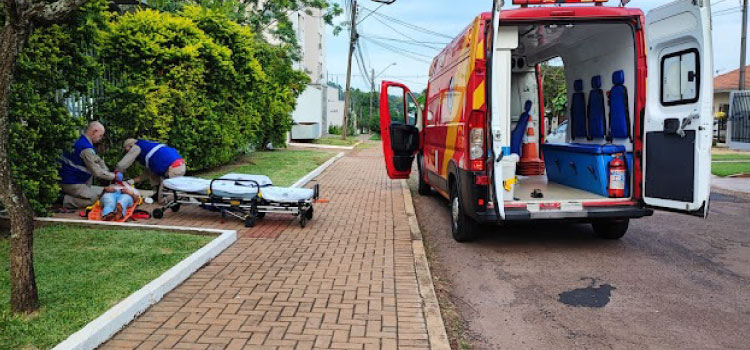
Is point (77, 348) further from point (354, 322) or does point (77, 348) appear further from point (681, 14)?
point (681, 14)

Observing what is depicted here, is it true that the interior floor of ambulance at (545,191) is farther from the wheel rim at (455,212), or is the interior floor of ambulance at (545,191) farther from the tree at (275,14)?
the tree at (275,14)

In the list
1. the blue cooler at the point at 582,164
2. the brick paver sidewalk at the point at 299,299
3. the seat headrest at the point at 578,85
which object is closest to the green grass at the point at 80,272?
the brick paver sidewalk at the point at 299,299

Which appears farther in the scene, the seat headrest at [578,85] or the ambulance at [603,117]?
the seat headrest at [578,85]

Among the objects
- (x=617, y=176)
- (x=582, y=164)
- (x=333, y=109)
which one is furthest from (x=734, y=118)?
(x=333, y=109)

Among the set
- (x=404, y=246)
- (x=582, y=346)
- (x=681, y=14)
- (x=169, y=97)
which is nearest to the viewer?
(x=582, y=346)

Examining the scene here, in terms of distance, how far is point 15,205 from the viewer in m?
3.95

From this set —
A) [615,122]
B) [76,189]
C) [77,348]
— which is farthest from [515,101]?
[77,348]

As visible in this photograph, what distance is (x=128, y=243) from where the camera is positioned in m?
6.23

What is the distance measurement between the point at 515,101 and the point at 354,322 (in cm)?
660

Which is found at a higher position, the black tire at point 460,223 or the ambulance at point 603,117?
the ambulance at point 603,117

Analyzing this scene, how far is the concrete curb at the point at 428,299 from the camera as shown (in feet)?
13.4

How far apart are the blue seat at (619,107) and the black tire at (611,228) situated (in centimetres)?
109

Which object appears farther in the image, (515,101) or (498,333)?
(515,101)

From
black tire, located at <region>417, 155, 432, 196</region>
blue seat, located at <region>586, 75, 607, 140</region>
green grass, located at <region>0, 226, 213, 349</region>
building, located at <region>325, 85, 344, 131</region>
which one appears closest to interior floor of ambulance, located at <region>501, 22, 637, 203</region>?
blue seat, located at <region>586, 75, 607, 140</region>
